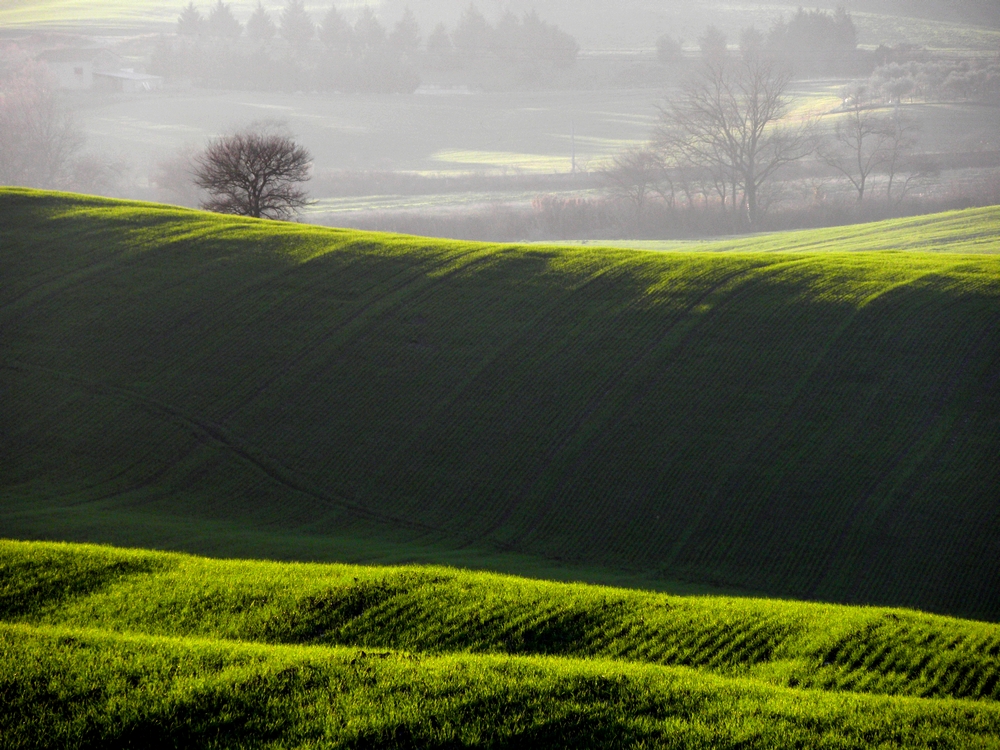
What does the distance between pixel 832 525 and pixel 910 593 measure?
3.00m

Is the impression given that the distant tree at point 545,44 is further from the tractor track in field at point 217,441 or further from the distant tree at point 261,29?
the tractor track in field at point 217,441

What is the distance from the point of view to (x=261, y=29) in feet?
619

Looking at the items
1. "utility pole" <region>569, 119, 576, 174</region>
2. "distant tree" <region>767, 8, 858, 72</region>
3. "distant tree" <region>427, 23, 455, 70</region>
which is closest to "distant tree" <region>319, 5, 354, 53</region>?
"distant tree" <region>427, 23, 455, 70</region>

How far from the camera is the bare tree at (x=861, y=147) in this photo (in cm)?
10694

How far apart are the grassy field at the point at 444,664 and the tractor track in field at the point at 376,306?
51.7 feet

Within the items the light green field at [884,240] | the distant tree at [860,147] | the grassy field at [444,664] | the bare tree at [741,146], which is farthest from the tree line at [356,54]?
the grassy field at [444,664]

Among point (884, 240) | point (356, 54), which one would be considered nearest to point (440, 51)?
point (356, 54)

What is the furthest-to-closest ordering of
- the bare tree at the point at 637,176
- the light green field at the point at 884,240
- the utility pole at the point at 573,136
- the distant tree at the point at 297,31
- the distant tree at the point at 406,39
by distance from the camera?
the distant tree at the point at 297,31, the distant tree at the point at 406,39, the utility pole at the point at 573,136, the bare tree at the point at 637,176, the light green field at the point at 884,240

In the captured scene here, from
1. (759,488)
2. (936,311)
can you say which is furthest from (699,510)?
(936,311)

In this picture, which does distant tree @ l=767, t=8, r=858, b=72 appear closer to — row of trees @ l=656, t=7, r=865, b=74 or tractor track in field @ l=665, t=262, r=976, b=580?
row of trees @ l=656, t=7, r=865, b=74

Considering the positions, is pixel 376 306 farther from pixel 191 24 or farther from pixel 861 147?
pixel 191 24

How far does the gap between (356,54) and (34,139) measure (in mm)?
74738

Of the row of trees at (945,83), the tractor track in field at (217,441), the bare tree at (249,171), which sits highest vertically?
the row of trees at (945,83)

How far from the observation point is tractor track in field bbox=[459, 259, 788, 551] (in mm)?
24797
